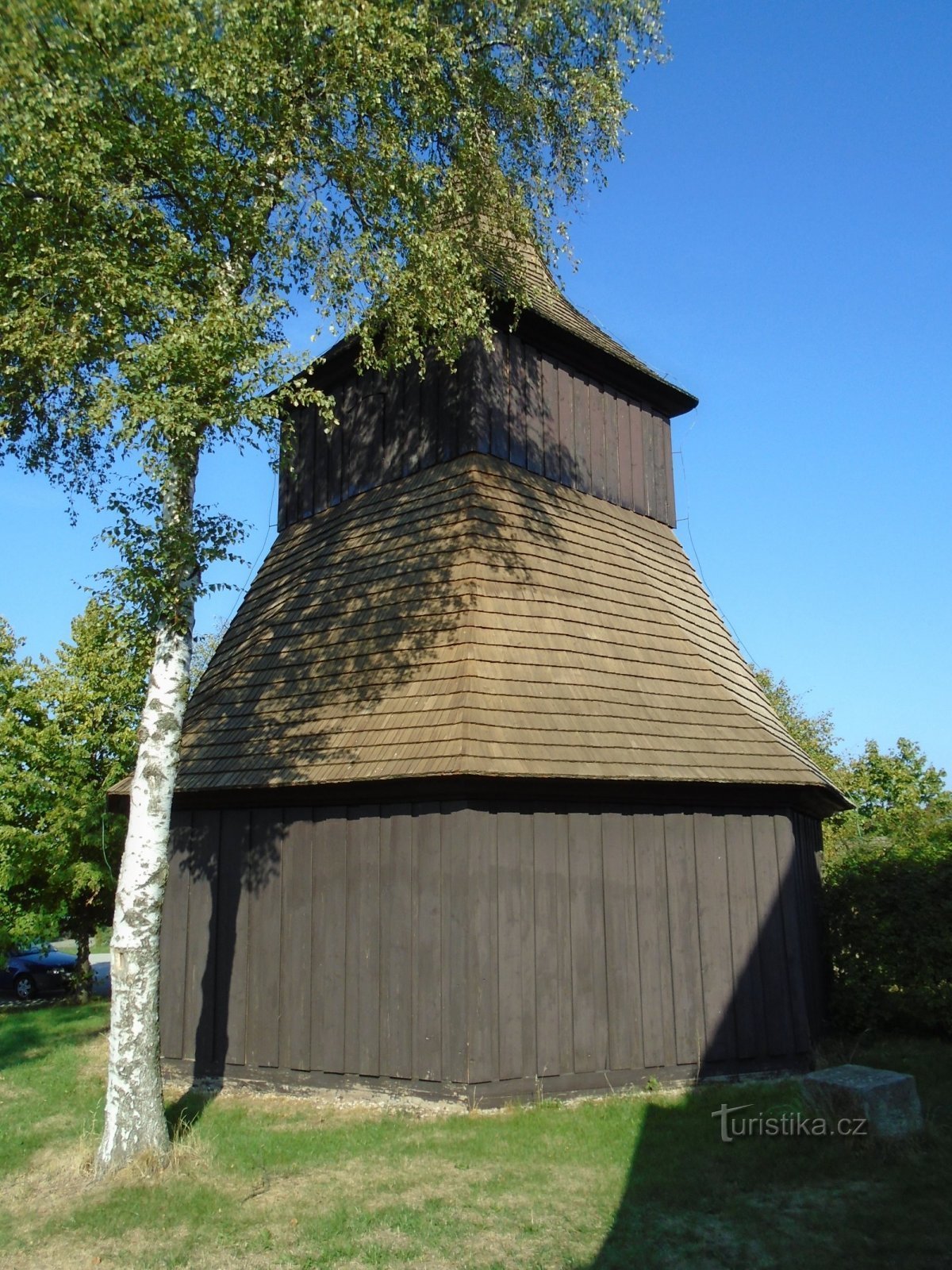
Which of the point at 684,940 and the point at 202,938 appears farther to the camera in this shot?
the point at 202,938

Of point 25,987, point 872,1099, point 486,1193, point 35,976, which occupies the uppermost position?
point 872,1099

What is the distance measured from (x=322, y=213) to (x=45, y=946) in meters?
17.8

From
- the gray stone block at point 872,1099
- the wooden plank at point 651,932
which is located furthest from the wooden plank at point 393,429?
the gray stone block at point 872,1099

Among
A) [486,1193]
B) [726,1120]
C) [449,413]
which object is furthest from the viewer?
[449,413]

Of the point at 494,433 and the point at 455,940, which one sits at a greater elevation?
the point at 494,433

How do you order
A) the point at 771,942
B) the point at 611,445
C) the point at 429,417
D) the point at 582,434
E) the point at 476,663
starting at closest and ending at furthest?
the point at 476,663 → the point at 771,942 → the point at 429,417 → the point at 582,434 → the point at 611,445

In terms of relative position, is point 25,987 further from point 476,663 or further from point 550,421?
point 550,421

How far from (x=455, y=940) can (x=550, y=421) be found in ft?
24.8

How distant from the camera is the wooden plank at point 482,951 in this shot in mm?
9016

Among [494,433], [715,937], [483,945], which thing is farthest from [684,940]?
[494,433]

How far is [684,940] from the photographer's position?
413 inches

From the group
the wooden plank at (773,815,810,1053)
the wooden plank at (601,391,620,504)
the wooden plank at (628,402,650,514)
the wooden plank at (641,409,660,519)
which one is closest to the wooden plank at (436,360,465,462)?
the wooden plank at (601,391,620,504)

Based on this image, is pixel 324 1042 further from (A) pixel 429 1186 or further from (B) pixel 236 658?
(B) pixel 236 658

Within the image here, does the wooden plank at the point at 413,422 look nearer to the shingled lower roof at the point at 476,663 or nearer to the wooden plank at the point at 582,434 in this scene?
the shingled lower roof at the point at 476,663
